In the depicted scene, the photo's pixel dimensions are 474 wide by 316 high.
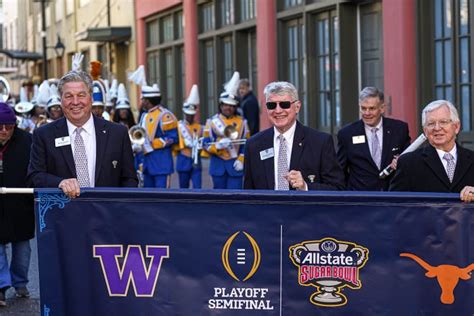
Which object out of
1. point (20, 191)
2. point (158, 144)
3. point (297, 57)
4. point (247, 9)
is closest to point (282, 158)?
point (20, 191)

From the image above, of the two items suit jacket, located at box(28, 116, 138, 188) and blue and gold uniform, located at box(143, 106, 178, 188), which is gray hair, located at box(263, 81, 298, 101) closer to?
suit jacket, located at box(28, 116, 138, 188)

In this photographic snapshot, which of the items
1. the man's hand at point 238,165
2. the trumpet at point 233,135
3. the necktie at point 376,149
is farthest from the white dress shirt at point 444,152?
the man's hand at point 238,165

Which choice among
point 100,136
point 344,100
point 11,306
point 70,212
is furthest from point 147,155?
point 70,212

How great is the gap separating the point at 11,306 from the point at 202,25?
735 inches

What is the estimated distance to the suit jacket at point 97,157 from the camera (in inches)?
298

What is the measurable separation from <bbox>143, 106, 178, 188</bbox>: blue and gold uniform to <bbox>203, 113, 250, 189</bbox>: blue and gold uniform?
1.92 ft

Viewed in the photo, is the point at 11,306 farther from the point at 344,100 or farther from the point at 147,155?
the point at 344,100

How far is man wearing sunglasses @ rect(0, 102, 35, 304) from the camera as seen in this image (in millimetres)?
10078

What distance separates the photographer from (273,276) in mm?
6230

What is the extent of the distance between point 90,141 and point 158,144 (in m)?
9.07

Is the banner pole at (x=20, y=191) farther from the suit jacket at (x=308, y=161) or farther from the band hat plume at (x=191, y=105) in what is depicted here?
the band hat plume at (x=191, y=105)

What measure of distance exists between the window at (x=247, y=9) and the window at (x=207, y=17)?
215 centimetres

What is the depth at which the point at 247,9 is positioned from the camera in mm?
24500

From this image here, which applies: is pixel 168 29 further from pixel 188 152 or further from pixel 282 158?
pixel 282 158
